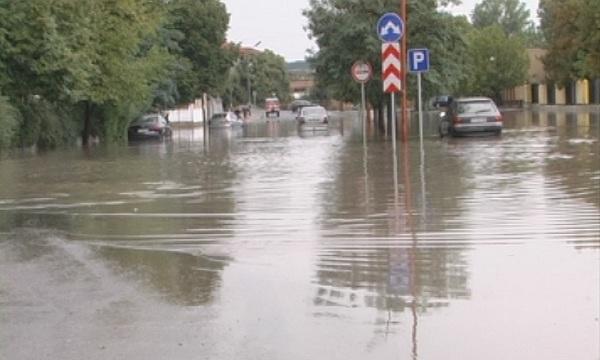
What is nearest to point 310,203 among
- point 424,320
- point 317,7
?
point 424,320

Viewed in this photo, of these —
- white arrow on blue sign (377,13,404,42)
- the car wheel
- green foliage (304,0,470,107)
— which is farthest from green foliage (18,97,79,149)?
white arrow on blue sign (377,13,404,42)

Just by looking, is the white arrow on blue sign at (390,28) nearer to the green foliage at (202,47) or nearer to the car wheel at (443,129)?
the car wheel at (443,129)

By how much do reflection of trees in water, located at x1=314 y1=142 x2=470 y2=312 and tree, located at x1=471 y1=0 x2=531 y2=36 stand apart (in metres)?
130

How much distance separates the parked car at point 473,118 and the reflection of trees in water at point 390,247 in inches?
525

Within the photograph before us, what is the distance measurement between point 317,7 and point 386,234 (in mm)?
31462

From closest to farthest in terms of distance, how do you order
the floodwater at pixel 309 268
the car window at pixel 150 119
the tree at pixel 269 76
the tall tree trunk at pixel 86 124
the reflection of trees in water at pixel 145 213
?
the floodwater at pixel 309 268 < the reflection of trees in water at pixel 145 213 < the tall tree trunk at pixel 86 124 < the car window at pixel 150 119 < the tree at pixel 269 76

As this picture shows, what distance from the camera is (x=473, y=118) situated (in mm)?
30797

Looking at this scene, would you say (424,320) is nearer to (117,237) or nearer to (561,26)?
(117,237)

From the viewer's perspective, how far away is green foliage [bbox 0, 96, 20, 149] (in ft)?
101

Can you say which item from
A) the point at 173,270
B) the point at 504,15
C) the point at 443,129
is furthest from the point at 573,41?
the point at 504,15

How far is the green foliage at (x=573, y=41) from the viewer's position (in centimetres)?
6425

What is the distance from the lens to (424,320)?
272 inches

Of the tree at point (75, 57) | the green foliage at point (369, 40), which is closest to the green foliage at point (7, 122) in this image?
the tree at point (75, 57)

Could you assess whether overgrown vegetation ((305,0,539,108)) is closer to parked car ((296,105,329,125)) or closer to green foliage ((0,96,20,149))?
parked car ((296,105,329,125))
